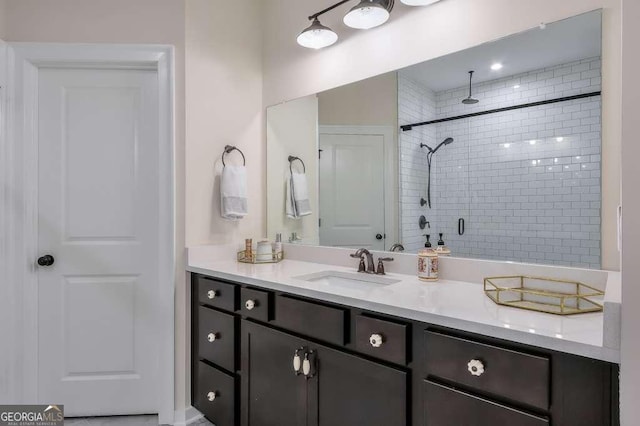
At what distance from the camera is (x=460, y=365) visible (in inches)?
42.8

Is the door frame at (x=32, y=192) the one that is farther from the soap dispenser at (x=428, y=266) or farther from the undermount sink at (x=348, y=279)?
the soap dispenser at (x=428, y=266)

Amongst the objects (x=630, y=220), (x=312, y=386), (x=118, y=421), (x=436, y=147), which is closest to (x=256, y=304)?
(x=312, y=386)

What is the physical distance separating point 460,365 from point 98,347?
2.02 metres

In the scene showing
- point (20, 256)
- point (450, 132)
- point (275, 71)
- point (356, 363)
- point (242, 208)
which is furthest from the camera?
point (275, 71)

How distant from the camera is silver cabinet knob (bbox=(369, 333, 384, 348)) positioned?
4.14ft

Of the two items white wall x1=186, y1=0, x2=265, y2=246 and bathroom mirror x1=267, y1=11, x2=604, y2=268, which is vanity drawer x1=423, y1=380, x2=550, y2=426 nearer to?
bathroom mirror x1=267, y1=11, x2=604, y2=268

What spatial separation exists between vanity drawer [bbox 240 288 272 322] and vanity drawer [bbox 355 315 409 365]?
1.58 ft

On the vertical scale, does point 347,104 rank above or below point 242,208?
above

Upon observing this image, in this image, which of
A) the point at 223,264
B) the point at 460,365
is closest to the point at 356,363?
the point at 460,365

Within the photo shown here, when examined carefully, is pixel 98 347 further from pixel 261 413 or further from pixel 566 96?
pixel 566 96

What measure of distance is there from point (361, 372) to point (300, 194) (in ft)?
4.21

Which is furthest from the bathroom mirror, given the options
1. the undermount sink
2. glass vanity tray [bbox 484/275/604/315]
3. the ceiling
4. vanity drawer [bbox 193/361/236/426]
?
vanity drawer [bbox 193/361/236/426]

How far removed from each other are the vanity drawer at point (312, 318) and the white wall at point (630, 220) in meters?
0.80

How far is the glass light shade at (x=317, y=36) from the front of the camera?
2.03 metres
